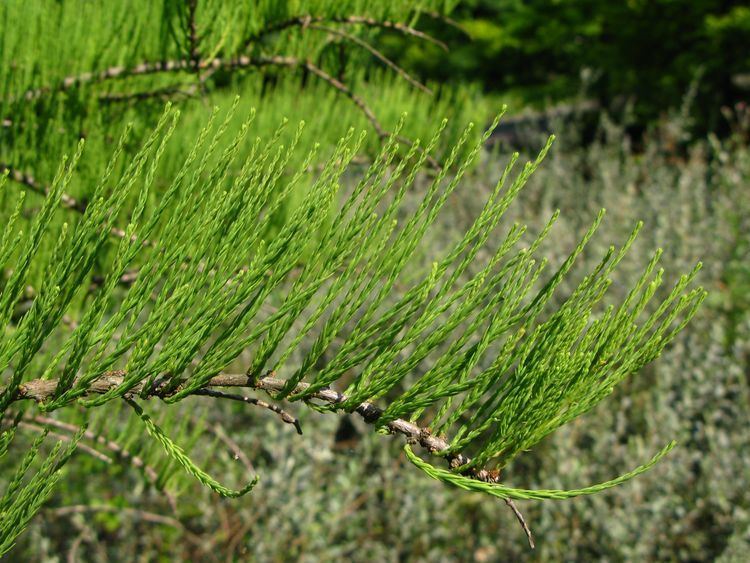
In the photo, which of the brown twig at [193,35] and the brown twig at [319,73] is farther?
the brown twig at [319,73]

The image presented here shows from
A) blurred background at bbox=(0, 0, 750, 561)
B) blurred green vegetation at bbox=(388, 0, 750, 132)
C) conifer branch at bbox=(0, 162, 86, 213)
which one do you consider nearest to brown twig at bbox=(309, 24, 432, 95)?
blurred background at bbox=(0, 0, 750, 561)

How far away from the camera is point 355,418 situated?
313 cm

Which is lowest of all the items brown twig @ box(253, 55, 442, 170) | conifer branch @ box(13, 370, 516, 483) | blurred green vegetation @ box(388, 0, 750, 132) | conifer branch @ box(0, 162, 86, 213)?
blurred green vegetation @ box(388, 0, 750, 132)

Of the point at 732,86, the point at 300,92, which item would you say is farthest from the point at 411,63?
the point at 300,92

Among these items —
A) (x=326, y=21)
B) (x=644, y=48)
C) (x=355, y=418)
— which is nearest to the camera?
(x=326, y=21)

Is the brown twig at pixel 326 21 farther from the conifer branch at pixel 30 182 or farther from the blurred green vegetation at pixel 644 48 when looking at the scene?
the blurred green vegetation at pixel 644 48

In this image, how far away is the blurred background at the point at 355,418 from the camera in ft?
3.64

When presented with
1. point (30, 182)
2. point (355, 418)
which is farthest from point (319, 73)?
point (355, 418)

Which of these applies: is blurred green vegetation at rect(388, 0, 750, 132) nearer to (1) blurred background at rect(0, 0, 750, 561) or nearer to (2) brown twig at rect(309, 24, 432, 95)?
(1) blurred background at rect(0, 0, 750, 561)

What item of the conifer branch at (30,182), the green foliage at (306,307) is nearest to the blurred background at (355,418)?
the conifer branch at (30,182)

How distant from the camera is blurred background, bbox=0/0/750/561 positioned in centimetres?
111

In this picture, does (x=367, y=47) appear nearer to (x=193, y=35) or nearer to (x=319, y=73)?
(x=319, y=73)

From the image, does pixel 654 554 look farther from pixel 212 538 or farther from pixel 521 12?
pixel 521 12

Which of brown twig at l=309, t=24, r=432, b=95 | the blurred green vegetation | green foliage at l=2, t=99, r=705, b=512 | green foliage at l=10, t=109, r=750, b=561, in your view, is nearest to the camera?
green foliage at l=2, t=99, r=705, b=512
